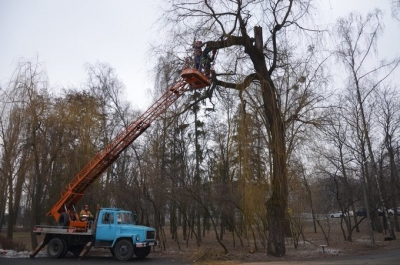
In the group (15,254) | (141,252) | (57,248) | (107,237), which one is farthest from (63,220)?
(141,252)

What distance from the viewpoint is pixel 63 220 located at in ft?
55.6

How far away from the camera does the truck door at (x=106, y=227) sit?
16375 millimetres

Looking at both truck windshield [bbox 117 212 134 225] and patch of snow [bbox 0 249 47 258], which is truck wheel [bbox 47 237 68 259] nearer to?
patch of snow [bbox 0 249 47 258]

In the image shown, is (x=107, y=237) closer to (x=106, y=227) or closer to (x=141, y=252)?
(x=106, y=227)

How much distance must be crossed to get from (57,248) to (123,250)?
3623 mm

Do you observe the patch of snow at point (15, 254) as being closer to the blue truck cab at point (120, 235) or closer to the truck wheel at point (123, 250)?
the blue truck cab at point (120, 235)

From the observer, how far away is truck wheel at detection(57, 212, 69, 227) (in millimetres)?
16859

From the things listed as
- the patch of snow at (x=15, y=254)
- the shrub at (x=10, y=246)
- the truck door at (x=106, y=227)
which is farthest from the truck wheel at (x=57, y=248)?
the shrub at (x=10, y=246)

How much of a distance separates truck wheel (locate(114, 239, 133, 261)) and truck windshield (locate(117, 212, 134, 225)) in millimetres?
986

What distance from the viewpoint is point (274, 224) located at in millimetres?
15016

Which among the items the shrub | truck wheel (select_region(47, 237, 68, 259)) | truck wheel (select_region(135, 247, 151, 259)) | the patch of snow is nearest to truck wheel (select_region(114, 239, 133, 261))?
truck wheel (select_region(135, 247, 151, 259))

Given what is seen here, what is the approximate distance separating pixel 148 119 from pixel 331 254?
37.6ft

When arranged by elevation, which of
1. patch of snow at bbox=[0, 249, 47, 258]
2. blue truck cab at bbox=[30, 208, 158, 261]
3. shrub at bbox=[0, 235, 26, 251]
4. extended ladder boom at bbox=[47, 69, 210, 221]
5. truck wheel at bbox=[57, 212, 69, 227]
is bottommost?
patch of snow at bbox=[0, 249, 47, 258]

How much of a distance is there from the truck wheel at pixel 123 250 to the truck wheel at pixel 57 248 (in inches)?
110
